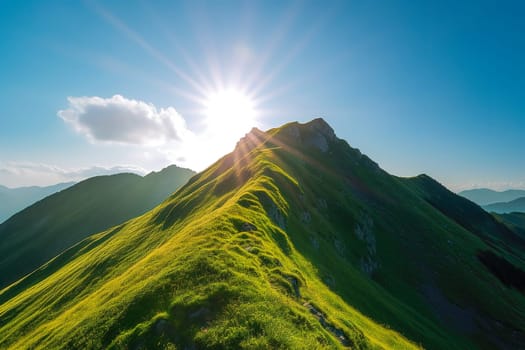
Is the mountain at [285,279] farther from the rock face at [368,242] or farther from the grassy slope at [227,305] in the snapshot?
the rock face at [368,242]

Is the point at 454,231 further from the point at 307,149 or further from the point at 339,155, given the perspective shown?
the point at 307,149

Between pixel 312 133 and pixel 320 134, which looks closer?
pixel 312 133

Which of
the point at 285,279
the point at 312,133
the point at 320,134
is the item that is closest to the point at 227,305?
the point at 285,279

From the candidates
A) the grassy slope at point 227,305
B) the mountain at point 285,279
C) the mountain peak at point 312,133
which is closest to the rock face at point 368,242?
the mountain at point 285,279

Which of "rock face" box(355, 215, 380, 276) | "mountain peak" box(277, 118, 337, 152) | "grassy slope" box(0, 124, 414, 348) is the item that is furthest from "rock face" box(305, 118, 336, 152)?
"grassy slope" box(0, 124, 414, 348)

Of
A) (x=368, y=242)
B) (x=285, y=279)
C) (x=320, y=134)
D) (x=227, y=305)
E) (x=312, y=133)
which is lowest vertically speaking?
(x=368, y=242)

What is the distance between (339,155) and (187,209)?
84981 mm

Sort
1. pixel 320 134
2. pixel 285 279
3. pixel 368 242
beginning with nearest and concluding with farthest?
pixel 285 279 < pixel 368 242 < pixel 320 134

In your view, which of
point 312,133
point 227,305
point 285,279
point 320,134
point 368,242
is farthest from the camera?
point 320,134

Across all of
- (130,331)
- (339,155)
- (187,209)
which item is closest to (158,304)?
(130,331)

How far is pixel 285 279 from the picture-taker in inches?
930

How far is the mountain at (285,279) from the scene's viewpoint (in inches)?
699

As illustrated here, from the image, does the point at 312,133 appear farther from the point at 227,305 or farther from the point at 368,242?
the point at 227,305

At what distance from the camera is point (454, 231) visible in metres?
94.5
